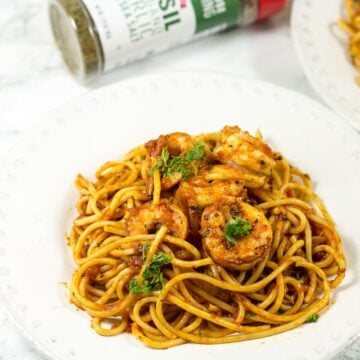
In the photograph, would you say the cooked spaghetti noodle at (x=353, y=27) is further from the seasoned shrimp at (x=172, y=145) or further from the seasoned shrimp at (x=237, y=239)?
the seasoned shrimp at (x=237, y=239)

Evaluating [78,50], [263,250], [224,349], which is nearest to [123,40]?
[78,50]

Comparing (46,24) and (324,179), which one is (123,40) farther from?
(324,179)

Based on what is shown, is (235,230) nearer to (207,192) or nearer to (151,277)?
(207,192)

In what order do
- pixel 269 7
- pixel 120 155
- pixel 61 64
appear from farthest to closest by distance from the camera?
pixel 61 64
pixel 269 7
pixel 120 155

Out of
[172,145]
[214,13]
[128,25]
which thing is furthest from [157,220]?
[214,13]

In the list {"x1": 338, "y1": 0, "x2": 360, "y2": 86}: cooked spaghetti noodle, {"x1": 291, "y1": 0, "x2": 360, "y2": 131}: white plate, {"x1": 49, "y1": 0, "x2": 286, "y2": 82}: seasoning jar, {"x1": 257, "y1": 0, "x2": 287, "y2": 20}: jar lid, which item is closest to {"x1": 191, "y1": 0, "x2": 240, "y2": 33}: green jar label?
{"x1": 49, "y1": 0, "x2": 286, "y2": 82}: seasoning jar
